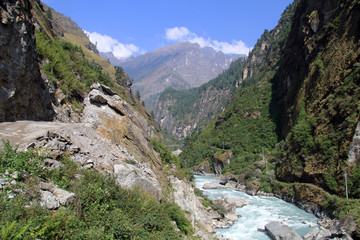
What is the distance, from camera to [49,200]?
5.27 m

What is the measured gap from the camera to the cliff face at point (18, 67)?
815 centimetres

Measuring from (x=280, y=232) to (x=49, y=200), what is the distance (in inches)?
1112

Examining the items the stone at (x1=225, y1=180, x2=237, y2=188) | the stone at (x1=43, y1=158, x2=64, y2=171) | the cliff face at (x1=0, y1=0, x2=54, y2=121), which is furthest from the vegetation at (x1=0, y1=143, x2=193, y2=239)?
the stone at (x1=225, y1=180, x2=237, y2=188)

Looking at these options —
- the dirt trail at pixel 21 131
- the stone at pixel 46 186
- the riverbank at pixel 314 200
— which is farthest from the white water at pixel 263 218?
the stone at pixel 46 186

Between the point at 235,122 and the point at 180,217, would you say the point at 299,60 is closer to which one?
the point at 235,122

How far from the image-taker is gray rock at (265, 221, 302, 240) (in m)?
26.3

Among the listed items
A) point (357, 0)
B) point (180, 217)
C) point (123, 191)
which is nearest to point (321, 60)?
point (357, 0)

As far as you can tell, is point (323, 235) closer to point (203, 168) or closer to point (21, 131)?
point (21, 131)

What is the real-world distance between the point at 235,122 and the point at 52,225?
10740cm

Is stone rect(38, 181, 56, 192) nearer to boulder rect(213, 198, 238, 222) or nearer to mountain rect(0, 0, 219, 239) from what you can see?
mountain rect(0, 0, 219, 239)

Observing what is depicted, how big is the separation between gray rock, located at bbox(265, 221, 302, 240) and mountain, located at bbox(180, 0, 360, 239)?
19.4ft

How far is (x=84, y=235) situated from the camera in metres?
5.00

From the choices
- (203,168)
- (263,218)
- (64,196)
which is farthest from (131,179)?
(203,168)

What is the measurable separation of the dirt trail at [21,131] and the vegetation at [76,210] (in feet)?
4.30
